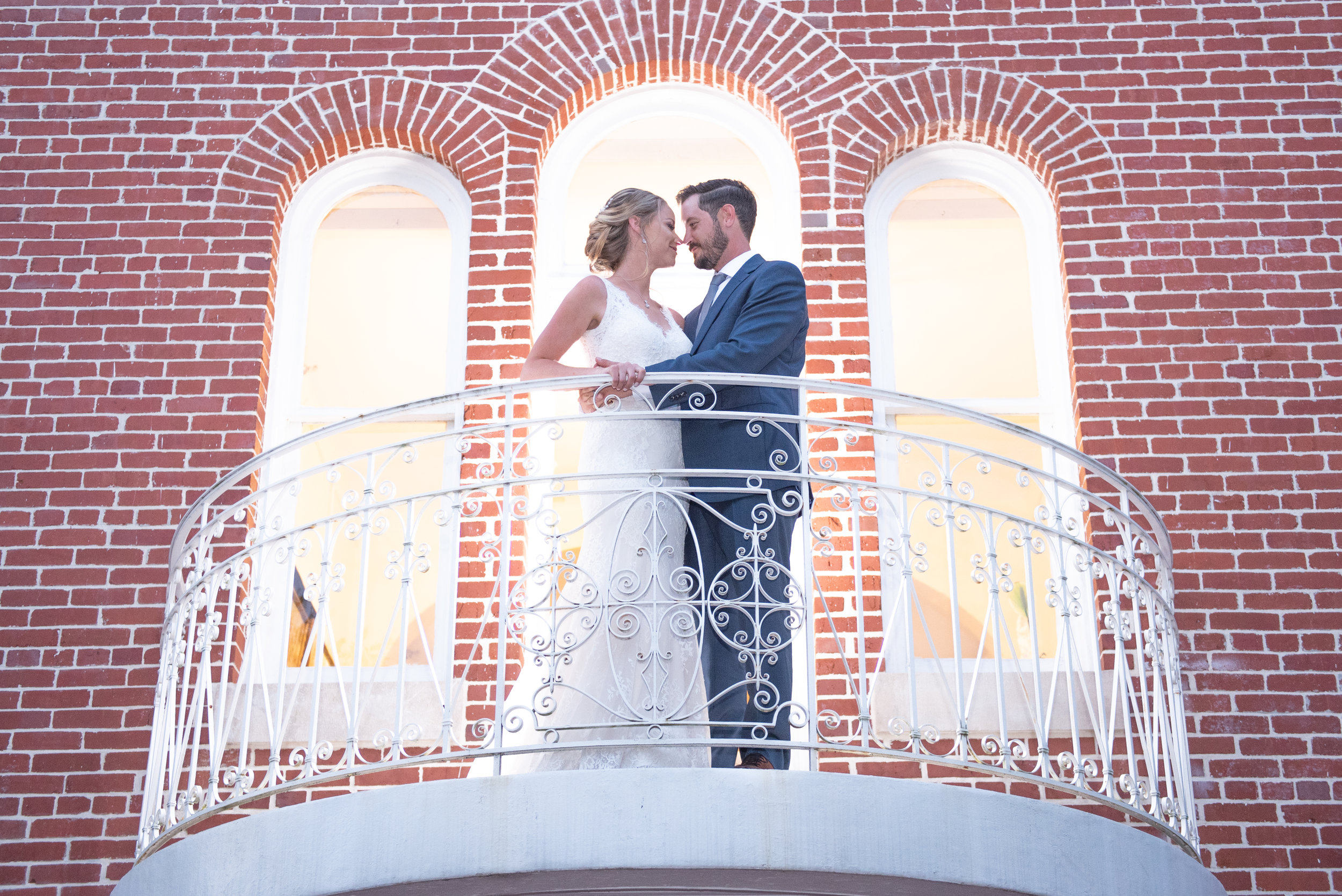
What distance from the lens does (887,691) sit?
21.2ft

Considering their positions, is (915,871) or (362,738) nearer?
(915,871)

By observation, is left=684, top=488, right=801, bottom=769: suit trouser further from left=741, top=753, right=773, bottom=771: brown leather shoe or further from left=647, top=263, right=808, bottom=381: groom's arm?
left=647, top=263, right=808, bottom=381: groom's arm

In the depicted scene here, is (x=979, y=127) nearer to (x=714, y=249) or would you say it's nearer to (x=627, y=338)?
(x=714, y=249)

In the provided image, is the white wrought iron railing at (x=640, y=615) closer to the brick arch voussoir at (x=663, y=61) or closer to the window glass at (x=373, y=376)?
the window glass at (x=373, y=376)

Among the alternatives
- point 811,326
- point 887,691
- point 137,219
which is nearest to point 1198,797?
point 887,691

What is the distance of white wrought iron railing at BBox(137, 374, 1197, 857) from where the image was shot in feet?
16.5

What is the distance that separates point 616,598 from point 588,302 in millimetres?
1201

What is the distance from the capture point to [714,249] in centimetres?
595

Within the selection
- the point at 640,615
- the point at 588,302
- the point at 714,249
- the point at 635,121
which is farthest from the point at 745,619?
the point at 635,121

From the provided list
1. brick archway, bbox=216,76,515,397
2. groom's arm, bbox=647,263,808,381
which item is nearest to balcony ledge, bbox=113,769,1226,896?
groom's arm, bbox=647,263,808,381

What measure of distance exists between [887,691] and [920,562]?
1147 millimetres

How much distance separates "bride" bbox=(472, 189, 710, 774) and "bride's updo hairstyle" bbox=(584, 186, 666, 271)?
14 centimetres

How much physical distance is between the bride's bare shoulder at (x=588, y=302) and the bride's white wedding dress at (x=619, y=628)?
363 mm

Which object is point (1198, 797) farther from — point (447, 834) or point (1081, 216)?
point (447, 834)
